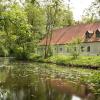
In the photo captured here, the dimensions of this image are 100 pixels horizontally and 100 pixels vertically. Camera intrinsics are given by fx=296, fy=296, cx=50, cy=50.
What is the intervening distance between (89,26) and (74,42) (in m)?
9.37

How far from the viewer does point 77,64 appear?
42812 millimetres

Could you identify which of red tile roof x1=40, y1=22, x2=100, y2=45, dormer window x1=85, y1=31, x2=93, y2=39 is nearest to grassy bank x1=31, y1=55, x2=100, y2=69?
red tile roof x1=40, y1=22, x2=100, y2=45

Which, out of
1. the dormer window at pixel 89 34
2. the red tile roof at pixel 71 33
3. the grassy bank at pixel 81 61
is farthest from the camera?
the red tile roof at pixel 71 33

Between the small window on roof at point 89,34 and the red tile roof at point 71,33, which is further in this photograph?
the red tile roof at point 71,33

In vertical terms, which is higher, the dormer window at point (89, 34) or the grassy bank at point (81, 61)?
the dormer window at point (89, 34)

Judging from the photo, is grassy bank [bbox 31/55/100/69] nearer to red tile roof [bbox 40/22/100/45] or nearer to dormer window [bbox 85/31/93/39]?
red tile roof [bbox 40/22/100/45]

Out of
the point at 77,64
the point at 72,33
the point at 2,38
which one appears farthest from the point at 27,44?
the point at 2,38

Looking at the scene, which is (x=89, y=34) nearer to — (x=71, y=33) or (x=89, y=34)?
(x=89, y=34)

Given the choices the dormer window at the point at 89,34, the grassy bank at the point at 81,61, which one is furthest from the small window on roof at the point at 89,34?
the grassy bank at the point at 81,61

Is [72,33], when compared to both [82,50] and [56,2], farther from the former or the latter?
[56,2]

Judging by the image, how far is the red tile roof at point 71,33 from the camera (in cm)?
5612

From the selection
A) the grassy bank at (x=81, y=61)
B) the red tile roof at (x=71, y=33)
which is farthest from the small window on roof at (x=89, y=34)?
the grassy bank at (x=81, y=61)

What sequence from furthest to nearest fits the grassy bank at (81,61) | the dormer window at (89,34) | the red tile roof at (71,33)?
the red tile roof at (71,33) < the dormer window at (89,34) < the grassy bank at (81,61)

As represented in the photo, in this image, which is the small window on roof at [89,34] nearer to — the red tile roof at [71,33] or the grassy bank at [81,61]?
the red tile roof at [71,33]
